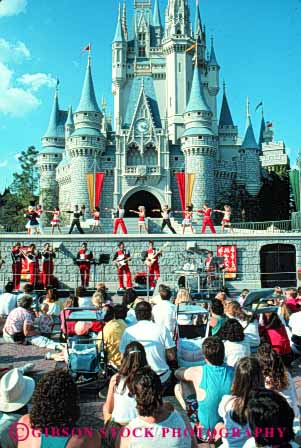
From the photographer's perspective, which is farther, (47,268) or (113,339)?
(47,268)

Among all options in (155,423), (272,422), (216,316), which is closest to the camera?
(272,422)

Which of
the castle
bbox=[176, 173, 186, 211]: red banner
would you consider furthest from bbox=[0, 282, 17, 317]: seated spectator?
the castle

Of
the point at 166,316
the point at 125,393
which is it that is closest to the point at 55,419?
the point at 125,393

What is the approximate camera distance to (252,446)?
253 cm

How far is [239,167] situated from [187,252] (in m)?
36.2

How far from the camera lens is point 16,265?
15.2 meters

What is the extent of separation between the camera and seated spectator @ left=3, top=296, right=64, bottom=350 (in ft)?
24.5

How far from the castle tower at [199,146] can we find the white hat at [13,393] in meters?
41.3

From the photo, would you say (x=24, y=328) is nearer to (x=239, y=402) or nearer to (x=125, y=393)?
(x=125, y=393)

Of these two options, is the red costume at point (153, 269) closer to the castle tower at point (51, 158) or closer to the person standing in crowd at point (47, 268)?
the person standing in crowd at point (47, 268)

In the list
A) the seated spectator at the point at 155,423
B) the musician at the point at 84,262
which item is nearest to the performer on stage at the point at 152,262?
the musician at the point at 84,262

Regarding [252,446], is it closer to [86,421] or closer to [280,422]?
[280,422]

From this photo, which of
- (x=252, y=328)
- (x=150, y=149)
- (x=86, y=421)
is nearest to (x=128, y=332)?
(x=86, y=421)

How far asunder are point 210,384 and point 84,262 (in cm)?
1134
